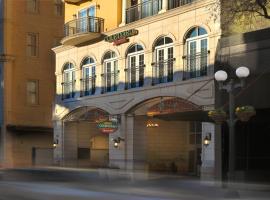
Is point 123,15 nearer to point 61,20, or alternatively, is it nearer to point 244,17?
point 244,17

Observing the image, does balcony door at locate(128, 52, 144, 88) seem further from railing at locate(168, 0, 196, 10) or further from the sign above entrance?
railing at locate(168, 0, 196, 10)

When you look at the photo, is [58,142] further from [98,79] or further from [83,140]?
[98,79]

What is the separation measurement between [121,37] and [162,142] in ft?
18.8

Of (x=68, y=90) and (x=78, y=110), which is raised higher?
(x=68, y=90)

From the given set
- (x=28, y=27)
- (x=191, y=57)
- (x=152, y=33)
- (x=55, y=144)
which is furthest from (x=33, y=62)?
(x=191, y=57)

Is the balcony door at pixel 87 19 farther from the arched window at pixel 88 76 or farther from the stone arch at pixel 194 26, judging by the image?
the stone arch at pixel 194 26

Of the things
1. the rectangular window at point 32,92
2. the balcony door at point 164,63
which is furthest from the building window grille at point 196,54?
the rectangular window at point 32,92

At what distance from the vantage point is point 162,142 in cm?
3136

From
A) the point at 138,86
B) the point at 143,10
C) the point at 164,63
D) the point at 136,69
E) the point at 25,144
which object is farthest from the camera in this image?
the point at 25,144

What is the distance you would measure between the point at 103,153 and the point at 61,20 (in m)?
12.3

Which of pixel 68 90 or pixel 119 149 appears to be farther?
pixel 68 90

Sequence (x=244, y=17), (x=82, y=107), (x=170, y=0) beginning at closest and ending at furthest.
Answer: (x=244, y=17) → (x=170, y=0) → (x=82, y=107)

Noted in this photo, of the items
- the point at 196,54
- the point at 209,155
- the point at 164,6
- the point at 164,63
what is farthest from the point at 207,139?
the point at 164,6

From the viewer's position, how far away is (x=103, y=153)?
A: 36312 mm
